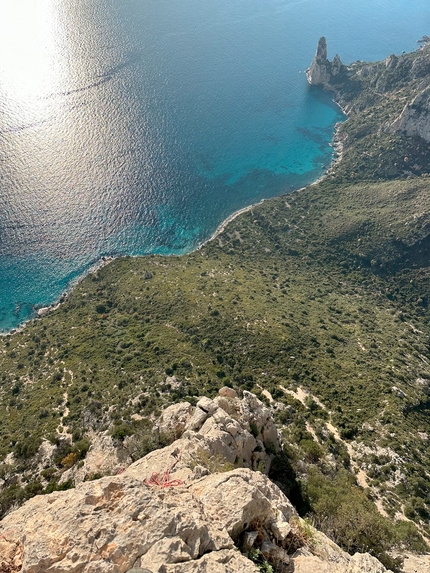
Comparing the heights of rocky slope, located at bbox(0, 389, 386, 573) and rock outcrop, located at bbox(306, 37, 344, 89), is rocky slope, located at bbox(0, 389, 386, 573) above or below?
below

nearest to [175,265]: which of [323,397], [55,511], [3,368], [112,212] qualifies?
Result: [112,212]

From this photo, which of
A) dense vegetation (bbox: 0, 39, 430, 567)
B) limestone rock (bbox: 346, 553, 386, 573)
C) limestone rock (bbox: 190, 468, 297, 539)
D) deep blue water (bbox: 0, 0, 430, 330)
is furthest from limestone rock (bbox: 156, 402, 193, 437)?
deep blue water (bbox: 0, 0, 430, 330)

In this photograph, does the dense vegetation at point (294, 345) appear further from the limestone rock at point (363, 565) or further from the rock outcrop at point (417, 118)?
the limestone rock at point (363, 565)

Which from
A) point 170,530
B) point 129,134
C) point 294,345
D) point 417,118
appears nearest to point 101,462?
point 170,530

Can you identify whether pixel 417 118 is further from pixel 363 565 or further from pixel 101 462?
pixel 101 462

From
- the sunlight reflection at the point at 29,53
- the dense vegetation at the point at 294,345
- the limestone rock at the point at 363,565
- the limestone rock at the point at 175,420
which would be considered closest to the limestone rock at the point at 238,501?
the limestone rock at the point at 363,565

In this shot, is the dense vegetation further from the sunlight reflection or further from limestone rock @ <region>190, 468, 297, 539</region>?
the sunlight reflection
